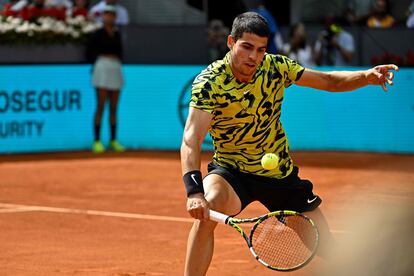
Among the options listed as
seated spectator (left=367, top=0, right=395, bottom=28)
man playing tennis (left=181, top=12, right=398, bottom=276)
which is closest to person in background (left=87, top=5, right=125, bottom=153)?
seated spectator (left=367, top=0, right=395, bottom=28)

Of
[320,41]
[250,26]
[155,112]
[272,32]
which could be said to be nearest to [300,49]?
[320,41]

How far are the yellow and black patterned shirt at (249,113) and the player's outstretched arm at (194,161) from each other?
0.16m

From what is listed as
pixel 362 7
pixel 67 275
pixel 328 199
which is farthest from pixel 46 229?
pixel 362 7

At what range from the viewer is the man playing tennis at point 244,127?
5871 millimetres

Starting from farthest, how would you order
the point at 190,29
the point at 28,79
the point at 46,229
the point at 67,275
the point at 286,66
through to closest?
1. the point at 190,29
2. the point at 28,79
3. the point at 46,229
4. the point at 67,275
5. the point at 286,66

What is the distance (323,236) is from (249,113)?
930mm

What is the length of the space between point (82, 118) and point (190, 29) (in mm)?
2497

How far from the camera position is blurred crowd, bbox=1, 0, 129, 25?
1653 centimetres

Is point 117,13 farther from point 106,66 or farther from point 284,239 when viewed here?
point 284,239

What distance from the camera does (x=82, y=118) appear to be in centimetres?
1645

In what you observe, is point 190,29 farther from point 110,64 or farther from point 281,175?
point 281,175

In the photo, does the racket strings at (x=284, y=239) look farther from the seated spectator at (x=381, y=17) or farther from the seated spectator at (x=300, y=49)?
the seated spectator at (x=381, y=17)

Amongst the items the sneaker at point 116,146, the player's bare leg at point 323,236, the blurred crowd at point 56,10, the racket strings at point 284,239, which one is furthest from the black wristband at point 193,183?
the blurred crowd at point 56,10

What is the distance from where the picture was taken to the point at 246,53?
5938 millimetres
